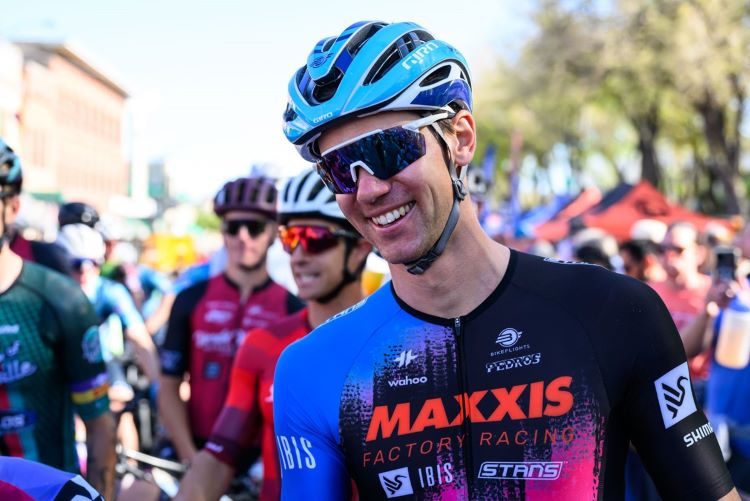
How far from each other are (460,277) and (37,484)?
120 centimetres

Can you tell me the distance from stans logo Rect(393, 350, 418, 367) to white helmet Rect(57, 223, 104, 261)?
5343 mm

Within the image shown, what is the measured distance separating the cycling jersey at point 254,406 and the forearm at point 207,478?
29 mm

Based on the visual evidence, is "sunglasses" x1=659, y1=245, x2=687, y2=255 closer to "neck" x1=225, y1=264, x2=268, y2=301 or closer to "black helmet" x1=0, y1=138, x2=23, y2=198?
"neck" x1=225, y1=264, x2=268, y2=301

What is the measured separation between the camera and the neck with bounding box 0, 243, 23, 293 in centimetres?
368

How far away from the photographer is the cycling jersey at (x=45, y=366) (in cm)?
363

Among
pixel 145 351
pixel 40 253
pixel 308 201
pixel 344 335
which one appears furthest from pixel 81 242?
pixel 344 335

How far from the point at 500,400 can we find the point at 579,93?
110 ft

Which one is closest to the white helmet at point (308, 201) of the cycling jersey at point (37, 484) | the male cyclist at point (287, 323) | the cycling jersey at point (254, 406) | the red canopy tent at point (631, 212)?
the male cyclist at point (287, 323)

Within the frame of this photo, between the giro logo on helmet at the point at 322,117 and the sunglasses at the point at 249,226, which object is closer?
the giro logo on helmet at the point at 322,117

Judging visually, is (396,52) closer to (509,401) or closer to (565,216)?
(509,401)

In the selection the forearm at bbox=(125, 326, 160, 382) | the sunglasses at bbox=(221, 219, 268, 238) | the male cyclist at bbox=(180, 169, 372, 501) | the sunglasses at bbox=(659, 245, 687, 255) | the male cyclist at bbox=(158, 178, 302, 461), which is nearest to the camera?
the male cyclist at bbox=(180, 169, 372, 501)

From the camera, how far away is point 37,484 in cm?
199

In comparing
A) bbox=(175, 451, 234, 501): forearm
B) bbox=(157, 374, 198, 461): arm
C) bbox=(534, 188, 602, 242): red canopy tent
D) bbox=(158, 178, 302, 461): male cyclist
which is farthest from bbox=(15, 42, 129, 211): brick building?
bbox=(175, 451, 234, 501): forearm

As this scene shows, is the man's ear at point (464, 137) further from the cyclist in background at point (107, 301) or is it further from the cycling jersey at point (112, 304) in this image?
the cycling jersey at point (112, 304)
